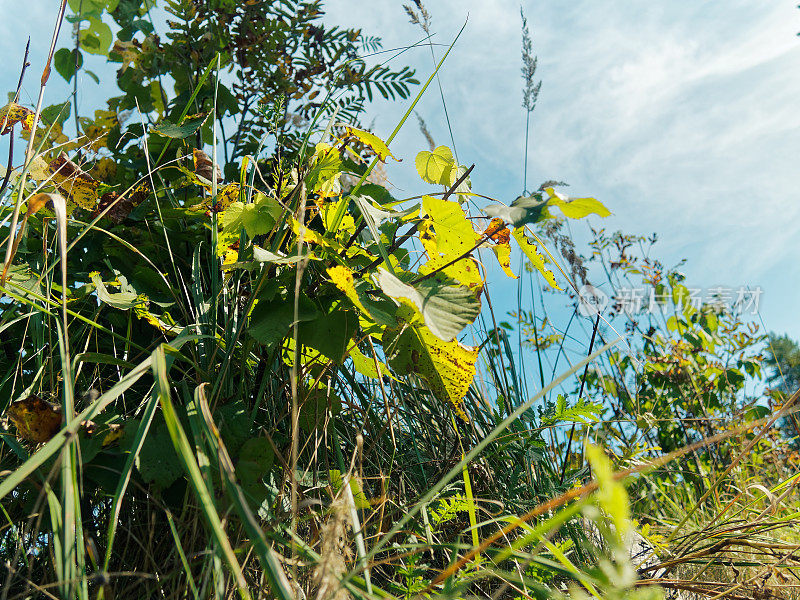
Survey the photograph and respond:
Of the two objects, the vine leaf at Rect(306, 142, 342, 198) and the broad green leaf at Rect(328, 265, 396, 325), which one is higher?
the vine leaf at Rect(306, 142, 342, 198)

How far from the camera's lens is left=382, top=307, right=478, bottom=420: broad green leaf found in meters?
0.77

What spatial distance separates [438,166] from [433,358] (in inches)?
12.9

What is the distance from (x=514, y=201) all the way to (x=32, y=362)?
94cm

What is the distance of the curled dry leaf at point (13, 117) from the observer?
1.03m

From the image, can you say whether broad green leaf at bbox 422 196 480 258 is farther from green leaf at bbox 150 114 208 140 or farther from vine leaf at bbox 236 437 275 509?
green leaf at bbox 150 114 208 140

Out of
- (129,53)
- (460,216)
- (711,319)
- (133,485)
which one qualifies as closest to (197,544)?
(133,485)

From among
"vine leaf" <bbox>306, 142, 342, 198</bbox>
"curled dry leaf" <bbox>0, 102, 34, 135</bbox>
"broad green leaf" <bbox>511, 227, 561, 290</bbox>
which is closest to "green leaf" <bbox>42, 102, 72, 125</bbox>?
"curled dry leaf" <bbox>0, 102, 34, 135</bbox>

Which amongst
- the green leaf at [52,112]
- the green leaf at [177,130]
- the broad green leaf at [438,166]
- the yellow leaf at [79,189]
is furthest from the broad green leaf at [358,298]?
the green leaf at [52,112]

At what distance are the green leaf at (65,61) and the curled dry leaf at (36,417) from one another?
1196 millimetres

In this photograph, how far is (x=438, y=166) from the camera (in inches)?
34.9

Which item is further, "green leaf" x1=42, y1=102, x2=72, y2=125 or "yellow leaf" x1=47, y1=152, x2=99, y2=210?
"green leaf" x1=42, y1=102, x2=72, y2=125

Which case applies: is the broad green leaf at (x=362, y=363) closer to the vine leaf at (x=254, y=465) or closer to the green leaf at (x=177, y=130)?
the vine leaf at (x=254, y=465)

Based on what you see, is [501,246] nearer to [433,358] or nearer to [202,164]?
[433,358]

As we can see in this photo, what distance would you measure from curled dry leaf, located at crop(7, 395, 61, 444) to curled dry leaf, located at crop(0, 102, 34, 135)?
0.64 m
